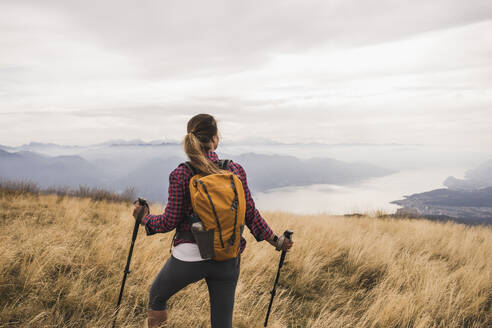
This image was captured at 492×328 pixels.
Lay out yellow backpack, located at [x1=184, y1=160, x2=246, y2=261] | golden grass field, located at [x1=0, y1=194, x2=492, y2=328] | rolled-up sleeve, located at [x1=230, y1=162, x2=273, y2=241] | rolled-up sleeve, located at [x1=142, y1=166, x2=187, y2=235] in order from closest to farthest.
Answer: yellow backpack, located at [x1=184, y1=160, x2=246, y2=261] < rolled-up sleeve, located at [x1=142, y1=166, x2=187, y2=235] < rolled-up sleeve, located at [x1=230, y1=162, x2=273, y2=241] < golden grass field, located at [x1=0, y1=194, x2=492, y2=328]

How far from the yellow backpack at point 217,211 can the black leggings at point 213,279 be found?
0.36 feet

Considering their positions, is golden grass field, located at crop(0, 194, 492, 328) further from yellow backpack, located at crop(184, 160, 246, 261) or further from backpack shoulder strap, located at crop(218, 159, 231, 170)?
backpack shoulder strap, located at crop(218, 159, 231, 170)

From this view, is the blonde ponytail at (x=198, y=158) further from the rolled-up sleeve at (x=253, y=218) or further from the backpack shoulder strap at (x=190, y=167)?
the rolled-up sleeve at (x=253, y=218)

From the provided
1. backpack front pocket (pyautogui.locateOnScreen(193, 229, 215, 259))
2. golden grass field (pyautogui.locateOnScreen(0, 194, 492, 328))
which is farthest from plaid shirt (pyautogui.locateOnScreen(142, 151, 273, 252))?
golden grass field (pyautogui.locateOnScreen(0, 194, 492, 328))

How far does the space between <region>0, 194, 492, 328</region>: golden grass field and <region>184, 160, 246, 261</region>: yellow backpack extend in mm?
1910

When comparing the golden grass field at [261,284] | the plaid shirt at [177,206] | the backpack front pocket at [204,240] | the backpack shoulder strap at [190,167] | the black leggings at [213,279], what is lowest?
the golden grass field at [261,284]

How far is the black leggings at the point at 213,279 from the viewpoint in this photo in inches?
79.7

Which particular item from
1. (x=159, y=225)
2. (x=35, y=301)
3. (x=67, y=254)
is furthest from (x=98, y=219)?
(x=159, y=225)

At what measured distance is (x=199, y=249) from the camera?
6.30 ft

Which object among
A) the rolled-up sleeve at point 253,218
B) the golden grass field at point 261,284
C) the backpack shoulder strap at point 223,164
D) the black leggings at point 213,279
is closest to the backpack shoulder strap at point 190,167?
the backpack shoulder strap at point 223,164

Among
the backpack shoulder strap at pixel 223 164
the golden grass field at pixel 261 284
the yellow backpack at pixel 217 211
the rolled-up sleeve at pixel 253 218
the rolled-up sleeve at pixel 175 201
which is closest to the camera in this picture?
the yellow backpack at pixel 217 211

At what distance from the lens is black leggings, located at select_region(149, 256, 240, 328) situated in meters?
2.02

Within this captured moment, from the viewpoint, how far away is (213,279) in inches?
81.6

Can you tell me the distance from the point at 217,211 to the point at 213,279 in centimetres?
56
